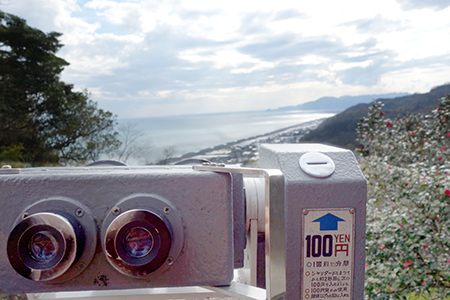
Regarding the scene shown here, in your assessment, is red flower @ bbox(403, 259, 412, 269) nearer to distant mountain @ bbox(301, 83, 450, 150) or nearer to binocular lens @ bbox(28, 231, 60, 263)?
binocular lens @ bbox(28, 231, 60, 263)

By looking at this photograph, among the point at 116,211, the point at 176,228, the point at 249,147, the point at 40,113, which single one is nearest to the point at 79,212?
the point at 116,211

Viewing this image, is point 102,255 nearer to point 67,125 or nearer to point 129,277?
point 129,277

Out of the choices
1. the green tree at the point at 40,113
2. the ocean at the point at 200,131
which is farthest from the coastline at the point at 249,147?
the green tree at the point at 40,113

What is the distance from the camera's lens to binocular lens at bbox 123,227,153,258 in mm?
696

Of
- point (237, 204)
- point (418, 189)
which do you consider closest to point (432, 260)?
point (418, 189)

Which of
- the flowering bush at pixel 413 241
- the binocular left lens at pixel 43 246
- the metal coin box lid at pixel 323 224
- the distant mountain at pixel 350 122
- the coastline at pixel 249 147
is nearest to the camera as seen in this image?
the binocular left lens at pixel 43 246

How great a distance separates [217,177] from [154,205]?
0.16 metres

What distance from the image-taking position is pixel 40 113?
972 cm

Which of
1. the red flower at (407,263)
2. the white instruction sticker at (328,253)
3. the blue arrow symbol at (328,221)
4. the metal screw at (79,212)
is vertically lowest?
the red flower at (407,263)

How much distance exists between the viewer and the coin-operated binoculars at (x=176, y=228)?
681mm

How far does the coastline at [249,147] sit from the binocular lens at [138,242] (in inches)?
79.8

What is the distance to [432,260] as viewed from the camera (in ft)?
6.38

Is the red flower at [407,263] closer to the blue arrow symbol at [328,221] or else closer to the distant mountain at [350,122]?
the blue arrow symbol at [328,221]

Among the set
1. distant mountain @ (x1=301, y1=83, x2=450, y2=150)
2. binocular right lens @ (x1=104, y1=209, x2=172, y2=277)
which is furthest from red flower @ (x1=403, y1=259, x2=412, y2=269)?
distant mountain @ (x1=301, y1=83, x2=450, y2=150)
